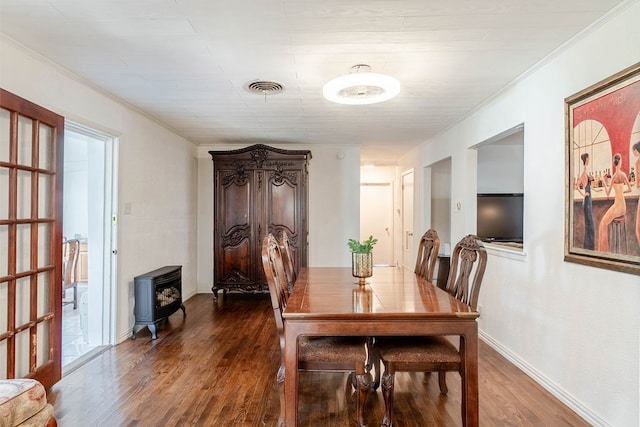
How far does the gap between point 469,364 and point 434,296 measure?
42cm

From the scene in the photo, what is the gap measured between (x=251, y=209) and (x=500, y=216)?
3370 millimetres

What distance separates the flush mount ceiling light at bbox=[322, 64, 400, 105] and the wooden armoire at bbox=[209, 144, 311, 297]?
240cm

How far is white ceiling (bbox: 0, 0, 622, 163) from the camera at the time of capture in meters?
1.84

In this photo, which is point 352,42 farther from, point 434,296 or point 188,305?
point 188,305

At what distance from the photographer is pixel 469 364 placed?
1787 millimetres

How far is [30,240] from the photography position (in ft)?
7.47

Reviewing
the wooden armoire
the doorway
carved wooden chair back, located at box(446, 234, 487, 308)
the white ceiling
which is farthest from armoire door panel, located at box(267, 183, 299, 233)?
carved wooden chair back, located at box(446, 234, 487, 308)

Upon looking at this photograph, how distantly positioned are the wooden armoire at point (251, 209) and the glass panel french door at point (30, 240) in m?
2.47

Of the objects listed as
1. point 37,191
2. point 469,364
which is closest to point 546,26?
point 469,364

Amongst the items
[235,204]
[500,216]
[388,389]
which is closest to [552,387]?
[388,389]

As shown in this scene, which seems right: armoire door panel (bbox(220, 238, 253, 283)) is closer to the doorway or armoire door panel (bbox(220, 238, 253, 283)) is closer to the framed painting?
the doorway

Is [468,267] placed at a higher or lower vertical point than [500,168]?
lower

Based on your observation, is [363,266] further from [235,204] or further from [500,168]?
[500,168]

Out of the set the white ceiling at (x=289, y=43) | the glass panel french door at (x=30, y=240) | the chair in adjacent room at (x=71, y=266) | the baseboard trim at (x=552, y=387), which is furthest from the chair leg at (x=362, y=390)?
the chair in adjacent room at (x=71, y=266)
